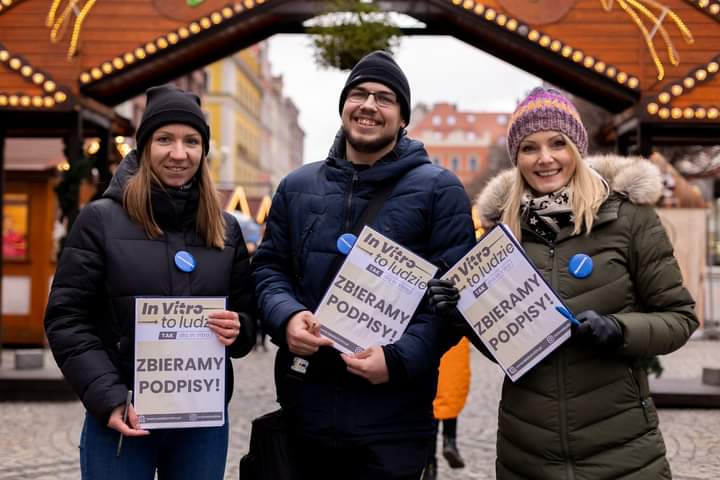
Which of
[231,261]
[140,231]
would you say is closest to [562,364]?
[231,261]

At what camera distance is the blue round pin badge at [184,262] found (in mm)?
3139

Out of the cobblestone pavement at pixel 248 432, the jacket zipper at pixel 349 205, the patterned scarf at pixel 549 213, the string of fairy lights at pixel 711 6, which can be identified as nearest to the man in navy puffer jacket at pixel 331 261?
the jacket zipper at pixel 349 205

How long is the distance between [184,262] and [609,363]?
1.46 meters

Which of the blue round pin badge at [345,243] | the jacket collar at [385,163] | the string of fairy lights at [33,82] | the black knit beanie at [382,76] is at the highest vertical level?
the string of fairy lights at [33,82]

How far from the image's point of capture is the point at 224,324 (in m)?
3.12

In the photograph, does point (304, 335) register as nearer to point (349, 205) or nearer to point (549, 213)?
point (349, 205)

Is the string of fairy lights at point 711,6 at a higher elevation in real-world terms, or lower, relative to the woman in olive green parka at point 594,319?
higher

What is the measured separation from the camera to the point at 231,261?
3303mm

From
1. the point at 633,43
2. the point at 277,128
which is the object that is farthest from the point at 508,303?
the point at 277,128

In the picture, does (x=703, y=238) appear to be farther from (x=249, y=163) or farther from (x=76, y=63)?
(x=249, y=163)

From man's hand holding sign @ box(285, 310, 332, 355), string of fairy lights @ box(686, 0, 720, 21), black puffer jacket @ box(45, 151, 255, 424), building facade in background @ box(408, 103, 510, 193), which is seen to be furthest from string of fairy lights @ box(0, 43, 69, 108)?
building facade in background @ box(408, 103, 510, 193)

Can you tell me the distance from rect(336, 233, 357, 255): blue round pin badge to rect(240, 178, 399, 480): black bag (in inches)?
1.3

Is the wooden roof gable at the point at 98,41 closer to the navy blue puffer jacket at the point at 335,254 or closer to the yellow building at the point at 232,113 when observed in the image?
the navy blue puffer jacket at the point at 335,254

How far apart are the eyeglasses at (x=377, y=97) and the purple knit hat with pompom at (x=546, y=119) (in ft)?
1.46
